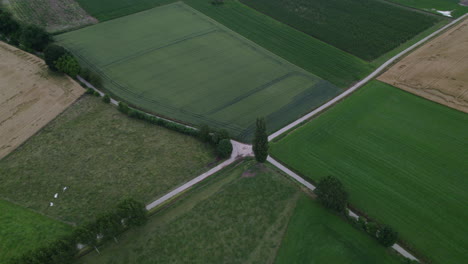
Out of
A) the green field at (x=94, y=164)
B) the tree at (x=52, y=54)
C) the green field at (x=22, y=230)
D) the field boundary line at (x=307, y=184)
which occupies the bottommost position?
the green field at (x=22, y=230)

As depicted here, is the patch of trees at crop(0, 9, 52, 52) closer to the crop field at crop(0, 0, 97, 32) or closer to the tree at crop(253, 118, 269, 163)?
the crop field at crop(0, 0, 97, 32)

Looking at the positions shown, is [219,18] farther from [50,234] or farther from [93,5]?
[50,234]

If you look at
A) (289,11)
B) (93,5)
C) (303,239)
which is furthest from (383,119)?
(93,5)

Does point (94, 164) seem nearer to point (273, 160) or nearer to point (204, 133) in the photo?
point (204, 133)

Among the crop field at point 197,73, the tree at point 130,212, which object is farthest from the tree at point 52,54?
the tree at point 130,212

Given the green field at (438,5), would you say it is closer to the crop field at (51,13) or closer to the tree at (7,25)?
the crop field at (51,13)

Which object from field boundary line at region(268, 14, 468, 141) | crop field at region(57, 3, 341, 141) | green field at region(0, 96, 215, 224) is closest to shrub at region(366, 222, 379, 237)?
field boundary line at region(268, 14, 468, 141)

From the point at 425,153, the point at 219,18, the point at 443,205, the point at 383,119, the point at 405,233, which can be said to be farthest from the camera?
the point at 219,18
